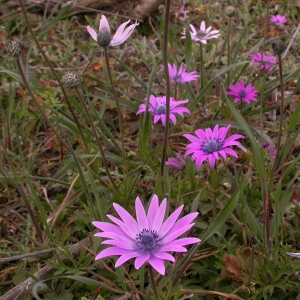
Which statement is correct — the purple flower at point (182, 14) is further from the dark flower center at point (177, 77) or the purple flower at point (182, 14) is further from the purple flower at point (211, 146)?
the purple flower at point (211, 146)

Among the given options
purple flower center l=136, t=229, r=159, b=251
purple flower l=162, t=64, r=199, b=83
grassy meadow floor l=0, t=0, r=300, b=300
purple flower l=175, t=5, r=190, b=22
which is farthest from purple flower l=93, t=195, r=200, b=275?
purple flower l=175, t=5, r=190, b=22

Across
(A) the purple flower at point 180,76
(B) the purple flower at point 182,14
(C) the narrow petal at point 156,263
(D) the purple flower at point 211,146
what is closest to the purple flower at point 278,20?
(B) the purple flower at point 182,14

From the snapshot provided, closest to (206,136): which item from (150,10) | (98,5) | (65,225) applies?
(65,225)

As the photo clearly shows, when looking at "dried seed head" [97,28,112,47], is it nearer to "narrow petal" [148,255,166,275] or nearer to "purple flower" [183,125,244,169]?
"purple flower" [183,125,244,169]

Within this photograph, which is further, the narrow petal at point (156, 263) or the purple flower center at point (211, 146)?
the purple flower center at point (211, 146)

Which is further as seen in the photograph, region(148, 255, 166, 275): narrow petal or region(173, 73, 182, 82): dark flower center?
region(173, 73, 182, 82): dark flower center

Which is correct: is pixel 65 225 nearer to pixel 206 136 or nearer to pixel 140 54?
pixel 206 136
